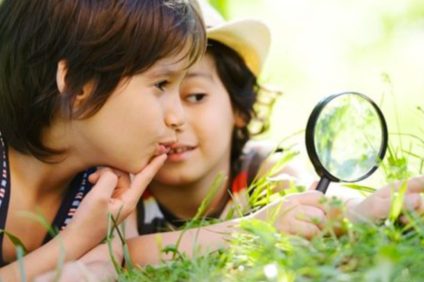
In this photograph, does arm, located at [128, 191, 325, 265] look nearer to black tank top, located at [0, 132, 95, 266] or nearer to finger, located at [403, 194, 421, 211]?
finger, located at [403, 194, 421, 211]

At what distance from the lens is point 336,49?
30.1ft

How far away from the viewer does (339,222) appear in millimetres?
2506

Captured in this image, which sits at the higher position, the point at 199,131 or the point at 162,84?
the point at 162,84

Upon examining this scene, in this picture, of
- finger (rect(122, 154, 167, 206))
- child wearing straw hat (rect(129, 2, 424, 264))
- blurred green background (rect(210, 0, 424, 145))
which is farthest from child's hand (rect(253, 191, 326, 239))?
blurred green background (rect(210, 0, 424, 145))

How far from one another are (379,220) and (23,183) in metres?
1.63

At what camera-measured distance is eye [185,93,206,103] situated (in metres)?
4.26

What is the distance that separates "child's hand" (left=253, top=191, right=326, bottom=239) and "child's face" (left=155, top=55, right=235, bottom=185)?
3.79 ft

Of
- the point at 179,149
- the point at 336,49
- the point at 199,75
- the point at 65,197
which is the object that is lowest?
the point at 336,49

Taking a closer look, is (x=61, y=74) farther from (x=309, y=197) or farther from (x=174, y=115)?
(x=309, y=197)

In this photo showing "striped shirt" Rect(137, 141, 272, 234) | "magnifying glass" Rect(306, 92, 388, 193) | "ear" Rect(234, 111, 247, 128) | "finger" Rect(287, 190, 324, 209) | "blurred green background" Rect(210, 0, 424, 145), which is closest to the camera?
"finger" Rect(287, 190, 324, 209)

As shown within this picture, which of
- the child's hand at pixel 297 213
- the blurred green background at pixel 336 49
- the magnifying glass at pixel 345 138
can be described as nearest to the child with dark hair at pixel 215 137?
the magnifying glass at pixel 345 138

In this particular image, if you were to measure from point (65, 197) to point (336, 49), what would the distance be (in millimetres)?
5642

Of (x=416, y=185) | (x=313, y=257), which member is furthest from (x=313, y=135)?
(x=313, y=257)

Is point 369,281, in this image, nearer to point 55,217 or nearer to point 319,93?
point 55,217
